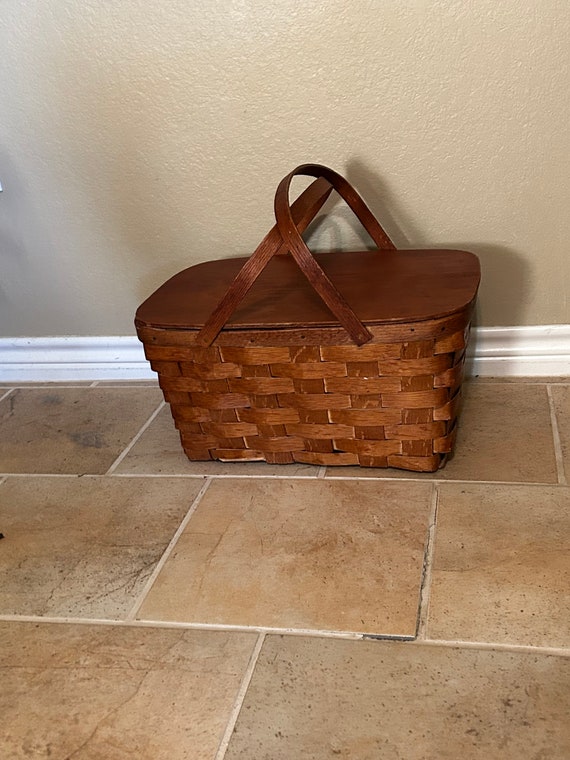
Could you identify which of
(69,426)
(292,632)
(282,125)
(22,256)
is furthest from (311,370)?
(22,256)

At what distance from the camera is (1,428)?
1529 mm

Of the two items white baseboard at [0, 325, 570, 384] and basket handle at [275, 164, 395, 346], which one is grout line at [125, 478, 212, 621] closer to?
basket handle at [275, 164, 395, 346]

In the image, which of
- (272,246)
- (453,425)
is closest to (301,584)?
(453,425)

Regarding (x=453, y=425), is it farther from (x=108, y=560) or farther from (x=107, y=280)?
(x=107, y=280)

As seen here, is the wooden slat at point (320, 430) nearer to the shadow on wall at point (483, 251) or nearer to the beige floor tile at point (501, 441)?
the beige floor tile at point (501, 441)

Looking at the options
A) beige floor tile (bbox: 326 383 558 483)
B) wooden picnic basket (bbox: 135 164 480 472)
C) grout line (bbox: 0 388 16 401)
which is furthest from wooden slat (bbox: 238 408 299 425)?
grout line (bbox: 0 388 16 401)

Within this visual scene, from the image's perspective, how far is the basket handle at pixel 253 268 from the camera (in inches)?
41.4

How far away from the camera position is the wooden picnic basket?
106cm

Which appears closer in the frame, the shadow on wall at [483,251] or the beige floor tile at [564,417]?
the beige floor tile at [564,417]

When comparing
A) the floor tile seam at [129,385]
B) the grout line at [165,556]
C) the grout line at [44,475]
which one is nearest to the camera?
the grout line at [165,556]

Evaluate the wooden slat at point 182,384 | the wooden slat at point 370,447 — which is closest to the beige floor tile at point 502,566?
the wooden slat at point 370,447

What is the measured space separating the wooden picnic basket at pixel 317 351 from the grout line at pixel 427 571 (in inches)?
3.3

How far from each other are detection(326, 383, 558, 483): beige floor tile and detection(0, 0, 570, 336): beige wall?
0.15 m

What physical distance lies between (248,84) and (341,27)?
186 millimetres
